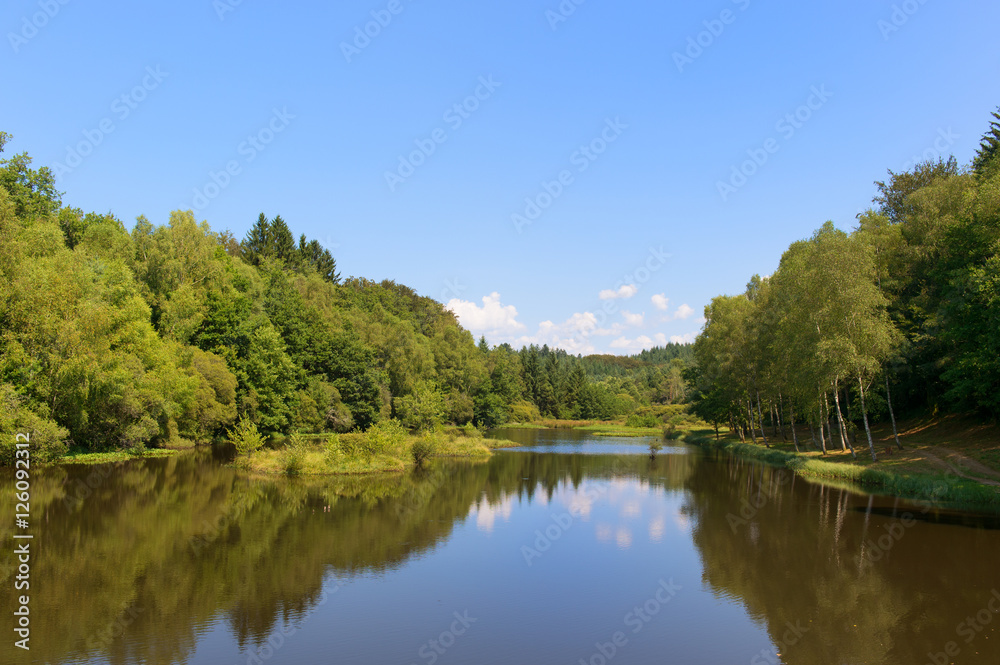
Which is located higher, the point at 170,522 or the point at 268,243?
the point at 268,243

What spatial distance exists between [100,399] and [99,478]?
22.3 feet

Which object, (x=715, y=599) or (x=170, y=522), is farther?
(x=170, y=522)

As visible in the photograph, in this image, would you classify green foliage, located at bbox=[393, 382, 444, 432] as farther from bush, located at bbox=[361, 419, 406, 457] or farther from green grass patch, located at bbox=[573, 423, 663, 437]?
green grass patch, located at bbox=[573, 423, 663, 437]

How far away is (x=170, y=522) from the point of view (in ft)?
76.5

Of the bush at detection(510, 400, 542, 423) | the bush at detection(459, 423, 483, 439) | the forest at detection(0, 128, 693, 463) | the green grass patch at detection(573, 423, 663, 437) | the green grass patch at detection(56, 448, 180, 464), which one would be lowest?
the green grass patch at detection(573, 423, 663, 437)

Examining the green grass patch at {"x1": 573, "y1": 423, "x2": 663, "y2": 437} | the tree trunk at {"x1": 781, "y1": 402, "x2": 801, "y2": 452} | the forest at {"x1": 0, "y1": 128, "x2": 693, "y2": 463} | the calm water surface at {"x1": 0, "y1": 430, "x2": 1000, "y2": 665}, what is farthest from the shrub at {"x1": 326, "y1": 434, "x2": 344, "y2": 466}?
the green grass patch at {"x1": 573, "y1": 423, "x2": 663, "y2": 437}

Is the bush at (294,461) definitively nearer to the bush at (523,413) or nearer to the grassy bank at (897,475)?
the grassy bank at (897,475)

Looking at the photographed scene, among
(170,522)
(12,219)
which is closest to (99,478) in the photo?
(170,522)

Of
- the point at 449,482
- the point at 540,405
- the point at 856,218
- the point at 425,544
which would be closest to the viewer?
the point at 425,544

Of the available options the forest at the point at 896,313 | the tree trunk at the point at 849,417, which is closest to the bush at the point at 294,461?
the forest at the point at 896,313

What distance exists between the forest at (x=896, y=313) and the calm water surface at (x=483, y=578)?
9.88 meters

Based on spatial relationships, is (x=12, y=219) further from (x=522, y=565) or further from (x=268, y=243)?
(x=268, y=243)

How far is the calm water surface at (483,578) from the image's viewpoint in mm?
13344

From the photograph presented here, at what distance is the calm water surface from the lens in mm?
13344
